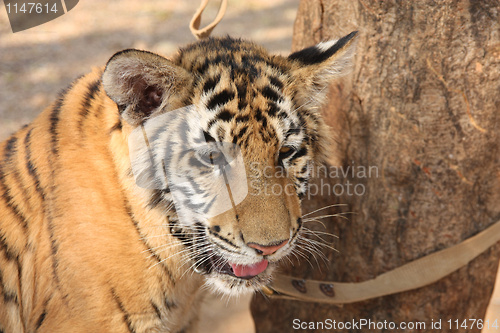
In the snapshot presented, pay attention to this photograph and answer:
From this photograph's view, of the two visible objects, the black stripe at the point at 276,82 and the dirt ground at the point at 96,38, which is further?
the dirt ground at the point at 96,38

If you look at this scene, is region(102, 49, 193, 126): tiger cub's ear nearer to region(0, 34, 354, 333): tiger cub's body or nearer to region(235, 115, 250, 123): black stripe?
region(0, 34, 354, 333): tiger cub's body

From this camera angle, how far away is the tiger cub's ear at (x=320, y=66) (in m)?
1.88

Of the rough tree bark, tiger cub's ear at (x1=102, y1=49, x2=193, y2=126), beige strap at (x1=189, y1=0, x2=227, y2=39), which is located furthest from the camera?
beige strap at (x1=189, y1=0, x2=227, y2=39)

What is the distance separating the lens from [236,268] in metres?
1.92

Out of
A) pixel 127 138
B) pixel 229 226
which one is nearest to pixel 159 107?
pixel 127 138

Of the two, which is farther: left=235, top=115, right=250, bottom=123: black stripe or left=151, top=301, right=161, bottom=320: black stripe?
left=151, top=301, right=161, bottom=320: black stripe

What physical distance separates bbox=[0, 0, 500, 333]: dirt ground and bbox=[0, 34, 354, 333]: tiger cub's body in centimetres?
174

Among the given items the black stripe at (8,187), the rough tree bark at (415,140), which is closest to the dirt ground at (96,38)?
the rough tree bark at (415,140)

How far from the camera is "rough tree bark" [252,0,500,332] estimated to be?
202 centimetres

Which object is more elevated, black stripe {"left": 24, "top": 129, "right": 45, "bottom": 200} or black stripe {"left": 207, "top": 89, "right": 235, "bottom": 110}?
black stripe {"left": 207, "top": 89, "right": 235, "bottom": 110}

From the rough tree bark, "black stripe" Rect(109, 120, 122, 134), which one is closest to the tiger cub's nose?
"black stripe" Rect(109, 120, 122, 134)

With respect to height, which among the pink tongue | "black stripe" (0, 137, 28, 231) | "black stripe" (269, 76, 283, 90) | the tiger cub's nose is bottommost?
the pink tongue

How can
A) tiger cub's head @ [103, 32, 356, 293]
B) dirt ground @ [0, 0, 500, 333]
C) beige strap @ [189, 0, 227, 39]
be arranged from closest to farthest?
tiger cub's head @ [103, 32, 356, 293]
beige strap @ [189, 0, 227, 39]
dirt ground @ [0, 0, 500, 333]

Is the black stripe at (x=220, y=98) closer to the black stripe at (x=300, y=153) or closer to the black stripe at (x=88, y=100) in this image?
the black stripe at (x=300, y=153)
